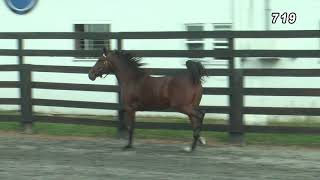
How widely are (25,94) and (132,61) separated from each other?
2728 millimetres

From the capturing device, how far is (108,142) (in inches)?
421

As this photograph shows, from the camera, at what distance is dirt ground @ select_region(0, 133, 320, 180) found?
26.6 ft

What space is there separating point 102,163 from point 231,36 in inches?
126

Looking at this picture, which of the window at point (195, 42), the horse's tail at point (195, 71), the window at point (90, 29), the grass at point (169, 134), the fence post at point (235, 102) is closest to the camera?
the horse's tail at point (195, 71)

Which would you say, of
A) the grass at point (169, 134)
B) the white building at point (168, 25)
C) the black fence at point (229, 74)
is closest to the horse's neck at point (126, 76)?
the black fence at point (229, 74)

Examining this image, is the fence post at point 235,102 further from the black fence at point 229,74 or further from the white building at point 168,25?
the white building at point 168,25

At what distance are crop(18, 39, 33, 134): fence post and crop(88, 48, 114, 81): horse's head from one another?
2.01 meters

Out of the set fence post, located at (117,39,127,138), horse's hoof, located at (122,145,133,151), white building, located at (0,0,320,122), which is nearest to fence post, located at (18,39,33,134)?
white building, located at (0,0,320,122)

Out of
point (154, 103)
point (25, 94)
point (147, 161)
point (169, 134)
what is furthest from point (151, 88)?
point (25, 94)

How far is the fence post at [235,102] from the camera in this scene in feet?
33.6

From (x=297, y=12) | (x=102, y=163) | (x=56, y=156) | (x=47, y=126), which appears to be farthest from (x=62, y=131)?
(x=297, y=12)

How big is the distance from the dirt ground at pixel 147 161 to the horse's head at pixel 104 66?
125 cm

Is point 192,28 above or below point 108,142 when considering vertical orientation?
above

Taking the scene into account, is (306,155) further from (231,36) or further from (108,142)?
(108,142)
